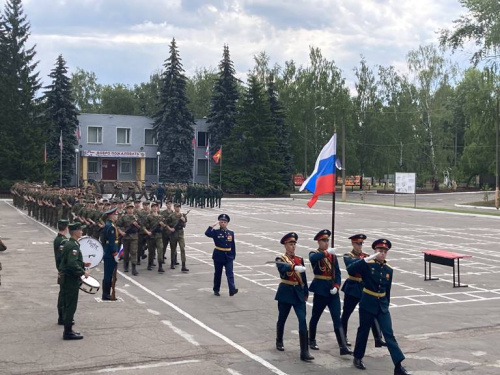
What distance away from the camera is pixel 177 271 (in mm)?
16047

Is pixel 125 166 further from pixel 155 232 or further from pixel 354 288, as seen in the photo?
pixel 354 288

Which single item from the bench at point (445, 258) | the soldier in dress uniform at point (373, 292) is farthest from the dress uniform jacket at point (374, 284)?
the bench at point (445, 258)

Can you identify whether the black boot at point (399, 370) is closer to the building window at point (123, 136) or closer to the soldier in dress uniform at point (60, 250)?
the soldier in dress uniform at point (60, 250)

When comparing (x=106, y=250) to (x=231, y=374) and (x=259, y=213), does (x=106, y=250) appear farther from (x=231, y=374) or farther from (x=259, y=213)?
(x=259, y=213)

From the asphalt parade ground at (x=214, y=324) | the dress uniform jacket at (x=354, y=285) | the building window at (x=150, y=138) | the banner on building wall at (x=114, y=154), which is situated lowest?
the asphalt parade ground at (x=214, y=324)

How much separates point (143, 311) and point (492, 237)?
19.7 metres

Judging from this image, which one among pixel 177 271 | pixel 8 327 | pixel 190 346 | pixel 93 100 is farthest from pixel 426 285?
pixel 93 100

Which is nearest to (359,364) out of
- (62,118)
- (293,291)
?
(293,291)

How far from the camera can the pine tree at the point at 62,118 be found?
62.2 metres

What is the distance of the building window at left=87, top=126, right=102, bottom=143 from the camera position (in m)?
67.4

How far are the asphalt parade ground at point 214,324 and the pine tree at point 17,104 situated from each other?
35372mm

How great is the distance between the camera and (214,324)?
1038cm

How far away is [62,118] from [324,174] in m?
56.5

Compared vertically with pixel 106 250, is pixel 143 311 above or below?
below
